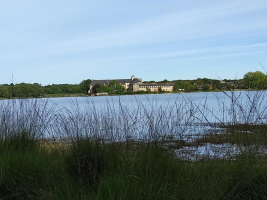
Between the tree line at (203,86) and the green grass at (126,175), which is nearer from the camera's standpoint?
the green grass at (126,175)

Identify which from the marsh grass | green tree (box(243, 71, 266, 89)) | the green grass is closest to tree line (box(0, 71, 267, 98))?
green tree (box(243, 71, 266, 89))

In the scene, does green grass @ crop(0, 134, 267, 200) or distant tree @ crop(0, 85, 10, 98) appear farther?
distant tree @ crop(0, 85, 10, 98)

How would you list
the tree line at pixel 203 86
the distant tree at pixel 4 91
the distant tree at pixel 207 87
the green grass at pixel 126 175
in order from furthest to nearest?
the distant tree at pixel 4 91, the distant tree at pixel 207 87, the tree line at pixel 203 86, the green grass at pixel 126 175

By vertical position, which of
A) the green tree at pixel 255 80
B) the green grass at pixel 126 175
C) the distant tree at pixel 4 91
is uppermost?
the green tree at pixel 255 80

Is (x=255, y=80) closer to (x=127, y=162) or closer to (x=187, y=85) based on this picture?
(x=187, y=85)

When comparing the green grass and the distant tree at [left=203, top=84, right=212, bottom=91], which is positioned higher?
the distant tree at [left=203, top=84, right=212, bottom=91]

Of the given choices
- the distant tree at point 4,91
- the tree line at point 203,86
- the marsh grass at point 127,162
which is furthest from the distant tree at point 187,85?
the distant tree at point 4,91

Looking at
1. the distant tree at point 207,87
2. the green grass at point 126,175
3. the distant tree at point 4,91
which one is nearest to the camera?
the green grass at point 126,175

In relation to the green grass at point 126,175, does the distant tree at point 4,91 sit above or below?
above

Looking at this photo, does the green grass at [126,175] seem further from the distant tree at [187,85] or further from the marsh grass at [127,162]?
the distant tree at [187,85]

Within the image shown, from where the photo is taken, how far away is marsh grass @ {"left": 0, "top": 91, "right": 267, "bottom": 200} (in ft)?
8.20

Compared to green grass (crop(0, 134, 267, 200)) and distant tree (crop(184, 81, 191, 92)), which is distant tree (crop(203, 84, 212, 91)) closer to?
distant tree (crop(184, 81, 191, 92))

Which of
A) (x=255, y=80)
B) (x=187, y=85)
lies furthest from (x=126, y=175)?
(x=187, y=85)

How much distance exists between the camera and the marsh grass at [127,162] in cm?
250
